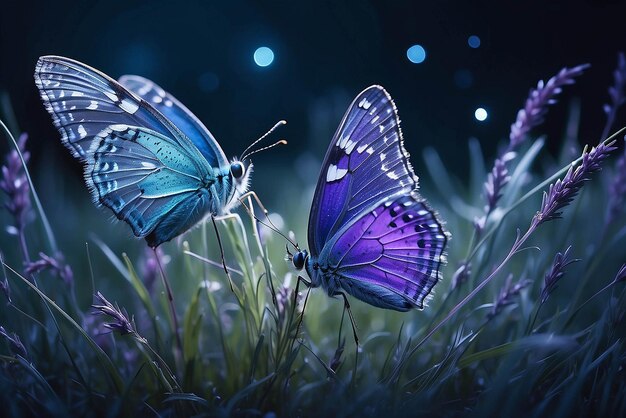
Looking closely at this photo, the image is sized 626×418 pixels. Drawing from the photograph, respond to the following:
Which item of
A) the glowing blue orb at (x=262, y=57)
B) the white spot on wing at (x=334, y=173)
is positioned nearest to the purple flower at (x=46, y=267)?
the white spot on wing at (x=334, y=173)

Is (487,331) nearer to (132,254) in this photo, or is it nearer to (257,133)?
(132,254)

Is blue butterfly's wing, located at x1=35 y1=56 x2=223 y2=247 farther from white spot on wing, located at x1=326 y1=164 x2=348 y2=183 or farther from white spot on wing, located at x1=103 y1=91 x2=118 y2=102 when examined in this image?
white spot on wing, located at x1=326 y1=164 x2=348 y2=183

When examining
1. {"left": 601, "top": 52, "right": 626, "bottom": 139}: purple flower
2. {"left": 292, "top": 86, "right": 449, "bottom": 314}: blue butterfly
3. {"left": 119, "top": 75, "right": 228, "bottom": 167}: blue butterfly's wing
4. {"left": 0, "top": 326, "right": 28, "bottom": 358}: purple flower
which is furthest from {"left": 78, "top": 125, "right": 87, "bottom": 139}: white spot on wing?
{"left": 601, "top": 52, "right": 626, "bottom": 139}: purple flower

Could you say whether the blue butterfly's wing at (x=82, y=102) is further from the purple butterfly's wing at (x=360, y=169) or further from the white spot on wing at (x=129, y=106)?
the purple butterfly's wing at (x=360, y=169)

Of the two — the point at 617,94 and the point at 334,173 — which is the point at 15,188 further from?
the point at 617,94

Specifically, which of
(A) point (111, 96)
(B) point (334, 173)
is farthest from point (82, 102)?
(B) point (334, 173)
